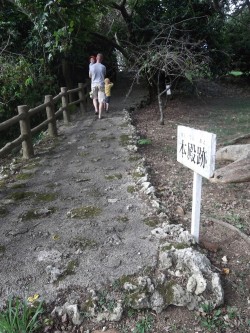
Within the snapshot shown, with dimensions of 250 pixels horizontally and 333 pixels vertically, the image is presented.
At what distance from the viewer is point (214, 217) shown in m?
3.49

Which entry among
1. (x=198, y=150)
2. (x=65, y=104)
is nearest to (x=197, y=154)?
(x=198, y=150)

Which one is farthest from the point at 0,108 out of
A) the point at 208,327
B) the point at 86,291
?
the point at 208,327

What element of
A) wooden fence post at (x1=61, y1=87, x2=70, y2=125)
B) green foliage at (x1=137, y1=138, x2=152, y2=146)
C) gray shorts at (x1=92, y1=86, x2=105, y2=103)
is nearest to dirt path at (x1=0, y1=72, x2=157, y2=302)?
green foliage at (x1=137, y1=138, x2=152, y2=146)

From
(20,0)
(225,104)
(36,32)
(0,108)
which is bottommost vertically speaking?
(225,104)

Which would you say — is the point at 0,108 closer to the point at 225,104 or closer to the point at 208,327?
the point at 225,104

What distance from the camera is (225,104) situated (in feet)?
38.4

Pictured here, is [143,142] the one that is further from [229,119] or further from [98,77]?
[229,119]

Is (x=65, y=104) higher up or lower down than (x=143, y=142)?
higher up

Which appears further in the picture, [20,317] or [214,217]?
[214,217]

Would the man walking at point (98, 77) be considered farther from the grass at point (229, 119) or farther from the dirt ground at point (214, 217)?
the grass at point (229, 119)

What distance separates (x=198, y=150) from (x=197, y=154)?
0.04m

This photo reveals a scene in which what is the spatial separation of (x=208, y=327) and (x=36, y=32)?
30.0 feet

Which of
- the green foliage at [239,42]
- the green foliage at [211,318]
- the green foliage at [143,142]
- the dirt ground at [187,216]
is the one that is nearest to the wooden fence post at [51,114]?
the dirt ground at [187,216]

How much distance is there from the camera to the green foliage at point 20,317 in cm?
206
